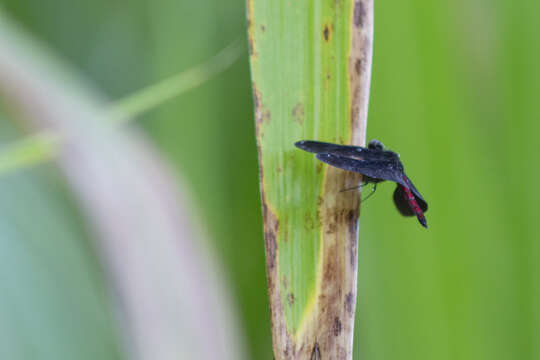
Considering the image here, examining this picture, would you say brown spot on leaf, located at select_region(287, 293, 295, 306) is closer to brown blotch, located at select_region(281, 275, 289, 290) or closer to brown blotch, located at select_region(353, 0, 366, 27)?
brown blotch, located at select_region(281, 275, 289, 290)

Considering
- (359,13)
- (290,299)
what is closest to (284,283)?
(290,299)

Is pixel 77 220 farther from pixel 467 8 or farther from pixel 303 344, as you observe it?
pixel 467 8

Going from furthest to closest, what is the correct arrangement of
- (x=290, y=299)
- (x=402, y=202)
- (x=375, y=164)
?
(x=402, y=202), (x=375, y=164), (x=290, y=299)

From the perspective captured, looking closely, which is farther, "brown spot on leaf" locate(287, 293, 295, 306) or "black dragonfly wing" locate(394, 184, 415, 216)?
"black dragonfly wing" locate(394, 184, 415, 216)

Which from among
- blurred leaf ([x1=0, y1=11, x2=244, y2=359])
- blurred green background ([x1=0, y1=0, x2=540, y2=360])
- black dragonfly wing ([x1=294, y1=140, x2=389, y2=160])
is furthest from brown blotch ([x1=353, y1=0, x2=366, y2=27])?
blurred leaf ([x1=0, y1=11, x2=244, y2=359])

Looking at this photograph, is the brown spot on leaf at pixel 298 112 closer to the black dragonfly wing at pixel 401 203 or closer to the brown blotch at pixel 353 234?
the brown blotch at pixel 353 234

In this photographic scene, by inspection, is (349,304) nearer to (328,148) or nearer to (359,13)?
(328,148)
